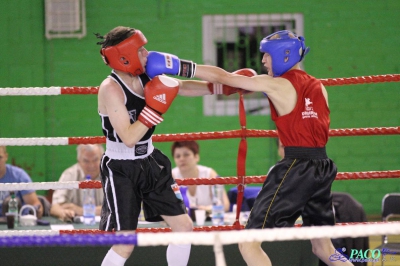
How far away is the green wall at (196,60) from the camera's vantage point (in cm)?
641

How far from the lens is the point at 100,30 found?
6.46 m

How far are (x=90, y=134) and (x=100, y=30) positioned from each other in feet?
3.31

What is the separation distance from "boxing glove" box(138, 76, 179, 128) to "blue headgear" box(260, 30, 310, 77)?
46 cm

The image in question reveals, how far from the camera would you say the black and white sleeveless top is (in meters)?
2.80

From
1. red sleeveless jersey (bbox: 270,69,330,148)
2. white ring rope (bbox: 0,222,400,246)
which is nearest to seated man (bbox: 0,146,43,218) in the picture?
red sleeveless jersey (bbox: 270,69,330,148)

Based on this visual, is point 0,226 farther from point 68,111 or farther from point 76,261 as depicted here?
point 68,111

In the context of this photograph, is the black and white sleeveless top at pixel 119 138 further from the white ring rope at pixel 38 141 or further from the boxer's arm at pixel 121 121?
the white ring rope at pixel 38 141

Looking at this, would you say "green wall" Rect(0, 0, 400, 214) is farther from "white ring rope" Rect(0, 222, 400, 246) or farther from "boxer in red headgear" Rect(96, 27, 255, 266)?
"white ring rope" Rect(0, 222, 400, 246)

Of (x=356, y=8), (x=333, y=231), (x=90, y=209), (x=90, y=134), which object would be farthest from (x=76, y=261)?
(x=356, y=8)

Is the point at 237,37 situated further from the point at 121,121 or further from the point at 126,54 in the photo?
the point at 121,121

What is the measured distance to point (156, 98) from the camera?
2.71 meters

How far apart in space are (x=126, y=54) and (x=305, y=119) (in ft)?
2.61

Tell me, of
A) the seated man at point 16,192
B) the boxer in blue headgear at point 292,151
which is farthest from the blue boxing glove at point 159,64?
the seated man at point 16,192

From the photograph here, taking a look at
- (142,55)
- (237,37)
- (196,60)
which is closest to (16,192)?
(142,55)
